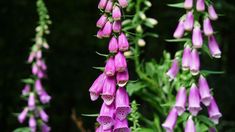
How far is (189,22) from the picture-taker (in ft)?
9.43

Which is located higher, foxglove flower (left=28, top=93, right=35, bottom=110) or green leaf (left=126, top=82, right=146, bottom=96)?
green leaf (left=126, top=82, right=146, bottom=96)

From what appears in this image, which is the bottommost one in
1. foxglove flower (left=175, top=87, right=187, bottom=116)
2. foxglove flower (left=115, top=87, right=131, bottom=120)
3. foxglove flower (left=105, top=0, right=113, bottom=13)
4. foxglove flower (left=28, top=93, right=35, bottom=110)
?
foxglove flower (left=28, top=93, right=35, bottom=110)

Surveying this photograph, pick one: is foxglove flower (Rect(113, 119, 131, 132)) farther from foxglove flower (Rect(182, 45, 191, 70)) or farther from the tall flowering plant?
the tall flowering plant

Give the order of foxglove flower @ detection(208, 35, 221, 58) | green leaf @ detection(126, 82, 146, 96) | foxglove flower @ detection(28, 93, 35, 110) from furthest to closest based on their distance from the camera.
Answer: foxglove flower @ detection(28, 93, 35, 110)
green leaf @ detection(126, 82, 146, 96)
foxglove flower @ detection(208, 35, 221, 58)

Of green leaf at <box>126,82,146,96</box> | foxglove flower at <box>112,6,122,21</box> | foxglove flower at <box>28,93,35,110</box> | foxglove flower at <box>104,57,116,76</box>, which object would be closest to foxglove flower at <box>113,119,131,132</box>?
foxglove flower at <box>104,57,116,76</box>

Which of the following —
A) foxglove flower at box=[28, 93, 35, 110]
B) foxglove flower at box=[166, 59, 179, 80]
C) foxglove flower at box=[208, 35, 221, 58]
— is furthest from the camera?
foxglove flower at box=[28, 93, 35, 110]

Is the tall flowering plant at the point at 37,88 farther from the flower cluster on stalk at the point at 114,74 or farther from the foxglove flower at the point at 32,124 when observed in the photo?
the flower cluster on stalk at the point at 114,74

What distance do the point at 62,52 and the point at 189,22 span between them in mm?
4304

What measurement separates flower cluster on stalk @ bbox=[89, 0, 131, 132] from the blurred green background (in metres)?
4.00

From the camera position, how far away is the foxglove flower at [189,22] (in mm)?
2865

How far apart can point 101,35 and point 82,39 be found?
15.7 ft

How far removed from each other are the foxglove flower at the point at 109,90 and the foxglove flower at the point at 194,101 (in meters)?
0.58

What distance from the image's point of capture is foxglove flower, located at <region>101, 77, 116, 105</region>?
2420mm

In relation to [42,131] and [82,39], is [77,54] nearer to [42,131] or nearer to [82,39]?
[82,39]
